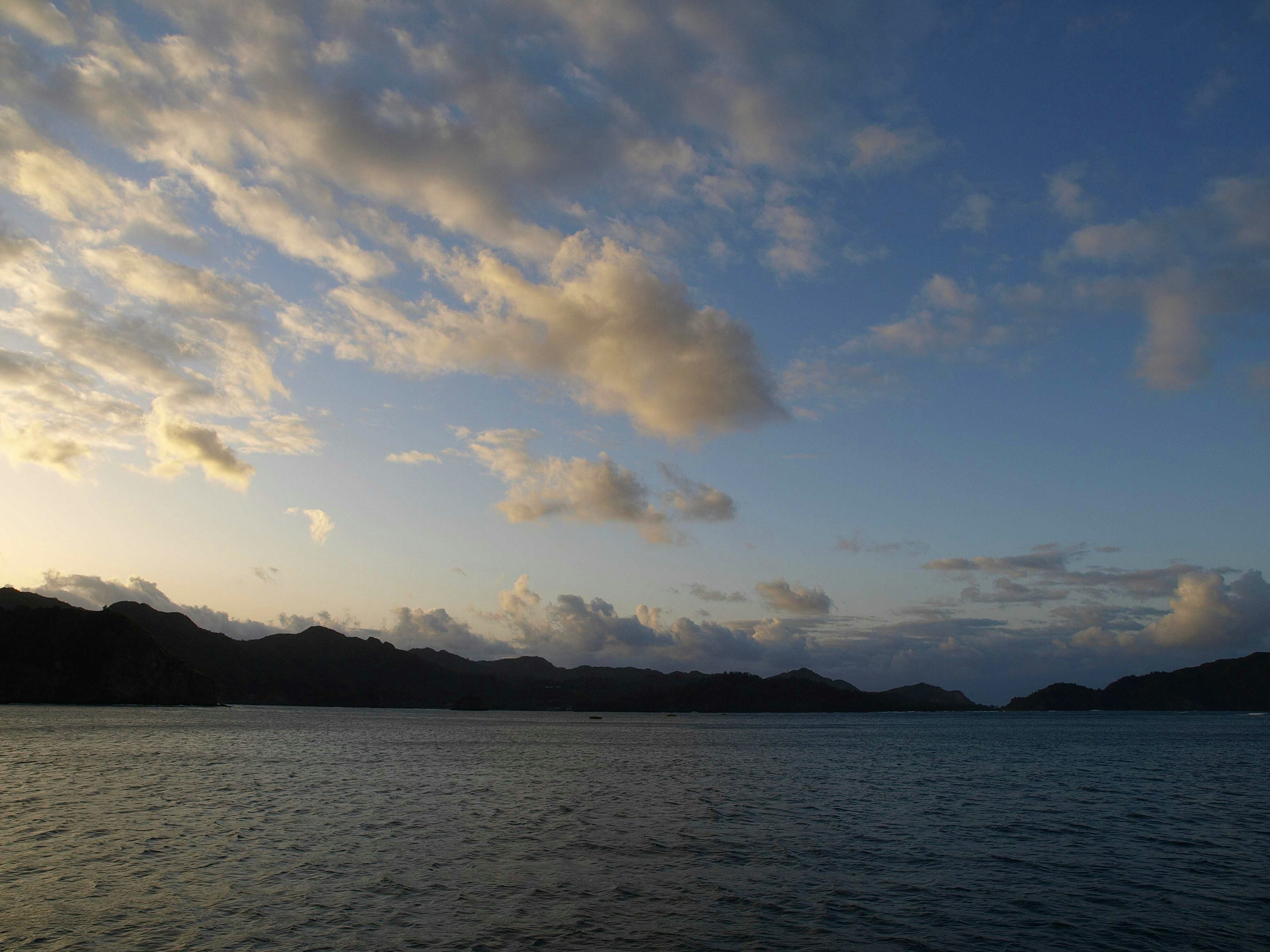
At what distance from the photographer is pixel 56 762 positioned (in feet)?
248

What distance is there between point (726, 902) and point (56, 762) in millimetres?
79552

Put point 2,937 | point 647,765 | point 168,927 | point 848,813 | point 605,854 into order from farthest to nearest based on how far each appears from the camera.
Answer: point 647,765 → point 848,813 → point 605,854 → point 168,927 → point 2,937

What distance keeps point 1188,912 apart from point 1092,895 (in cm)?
334

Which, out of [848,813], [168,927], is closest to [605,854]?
[168,927]

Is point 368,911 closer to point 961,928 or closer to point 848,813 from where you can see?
point 961,928

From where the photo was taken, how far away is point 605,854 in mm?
36906

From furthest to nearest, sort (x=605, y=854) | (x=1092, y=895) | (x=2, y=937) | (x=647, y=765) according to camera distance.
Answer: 1. (x=647, y=765)
2. (x=605, y=854)
3. (x=1092, y=895)
4. (x=2, y=937)

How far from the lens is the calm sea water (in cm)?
2469

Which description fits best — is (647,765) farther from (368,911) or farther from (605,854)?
(368,911)

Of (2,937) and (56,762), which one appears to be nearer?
(2,937)

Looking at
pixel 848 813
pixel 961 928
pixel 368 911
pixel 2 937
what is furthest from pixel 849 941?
pixel 848 813

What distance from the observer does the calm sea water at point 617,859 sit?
24.7 m

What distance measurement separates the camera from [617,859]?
35938mm

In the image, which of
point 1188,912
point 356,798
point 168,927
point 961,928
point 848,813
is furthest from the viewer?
point 356,798
